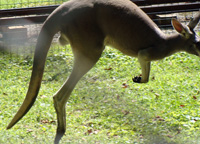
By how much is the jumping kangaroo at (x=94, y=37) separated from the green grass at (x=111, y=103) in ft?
1.53

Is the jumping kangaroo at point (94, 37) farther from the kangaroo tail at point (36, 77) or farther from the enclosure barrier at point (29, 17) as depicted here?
the enclosure barrier at point (29, 17)

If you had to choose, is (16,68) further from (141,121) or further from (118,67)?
(141,121)

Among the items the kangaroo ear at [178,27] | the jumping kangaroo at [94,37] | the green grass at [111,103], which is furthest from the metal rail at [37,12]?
the kangaroo ear at [178,27]

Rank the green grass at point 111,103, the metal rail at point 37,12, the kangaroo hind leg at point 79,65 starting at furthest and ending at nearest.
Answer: the metal rail at point 37,12 → the green grass at point 111,103 → the kangaroo hind leg at point 79,65

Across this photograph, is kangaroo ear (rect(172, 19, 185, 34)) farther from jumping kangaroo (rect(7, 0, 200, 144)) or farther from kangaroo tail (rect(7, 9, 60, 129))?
kangaroo tail (rect(7, 9, 60, 129))

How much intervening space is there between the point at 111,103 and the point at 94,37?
1740 millimetres

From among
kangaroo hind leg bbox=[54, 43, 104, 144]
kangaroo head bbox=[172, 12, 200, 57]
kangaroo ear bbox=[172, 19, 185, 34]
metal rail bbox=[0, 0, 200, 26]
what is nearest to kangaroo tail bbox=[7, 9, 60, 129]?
kangaroo hind leg bbox=[54, 43, 104, 144]

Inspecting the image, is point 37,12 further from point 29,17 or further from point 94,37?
point 94,37

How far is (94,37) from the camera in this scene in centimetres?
491

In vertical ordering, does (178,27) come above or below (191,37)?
above

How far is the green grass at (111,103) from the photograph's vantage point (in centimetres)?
534

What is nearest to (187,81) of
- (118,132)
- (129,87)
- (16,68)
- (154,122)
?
(129,87)

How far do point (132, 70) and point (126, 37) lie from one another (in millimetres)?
2505

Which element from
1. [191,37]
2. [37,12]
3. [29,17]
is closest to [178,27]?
[191,37]
